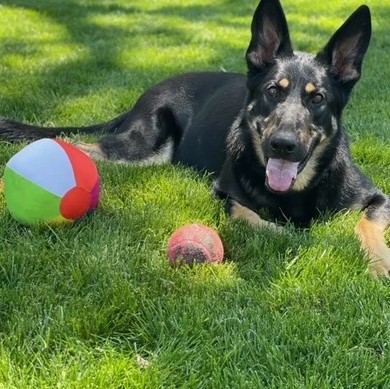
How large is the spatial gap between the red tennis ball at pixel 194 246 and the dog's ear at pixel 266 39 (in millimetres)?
1328

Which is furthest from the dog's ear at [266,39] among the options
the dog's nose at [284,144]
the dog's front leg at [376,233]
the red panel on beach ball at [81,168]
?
the red panel on beach ball at [81,168]

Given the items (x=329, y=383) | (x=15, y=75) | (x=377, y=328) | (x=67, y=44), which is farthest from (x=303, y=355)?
(x=67, y=44)

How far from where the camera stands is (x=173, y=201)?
12.1 feet

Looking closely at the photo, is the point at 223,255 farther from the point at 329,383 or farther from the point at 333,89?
the point at 333,89

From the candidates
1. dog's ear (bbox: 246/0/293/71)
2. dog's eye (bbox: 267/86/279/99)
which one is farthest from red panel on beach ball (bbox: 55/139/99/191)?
dog's ear (bbox: 246/0/293/71)

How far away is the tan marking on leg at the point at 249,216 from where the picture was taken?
3380 millimetres

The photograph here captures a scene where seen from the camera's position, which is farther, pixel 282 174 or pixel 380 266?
pixel 282 174

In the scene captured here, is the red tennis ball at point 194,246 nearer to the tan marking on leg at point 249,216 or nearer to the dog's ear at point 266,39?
the tan marking on leg at point 249,216

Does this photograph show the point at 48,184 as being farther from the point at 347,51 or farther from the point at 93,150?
the point at 347,51

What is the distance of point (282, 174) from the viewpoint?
137 inches

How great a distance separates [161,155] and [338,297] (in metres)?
2.42

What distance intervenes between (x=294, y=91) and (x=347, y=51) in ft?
1.61

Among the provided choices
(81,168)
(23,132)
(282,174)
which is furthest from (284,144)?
(23,132)

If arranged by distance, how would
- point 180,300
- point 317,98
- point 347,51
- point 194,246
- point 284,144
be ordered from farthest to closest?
point 347,51 < point 317,98 < point 284,144 < point 194,246 < point 180,300
